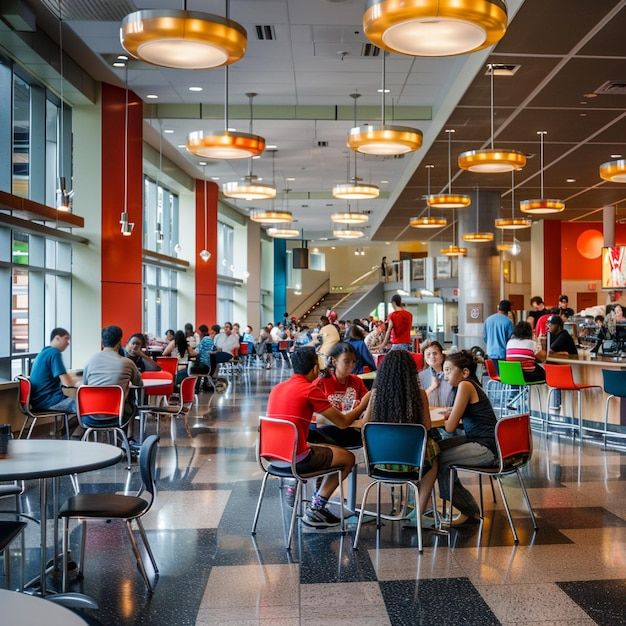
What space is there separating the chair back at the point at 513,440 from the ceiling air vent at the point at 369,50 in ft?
21.8

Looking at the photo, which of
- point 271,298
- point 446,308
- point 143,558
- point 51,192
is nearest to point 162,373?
point 51,192

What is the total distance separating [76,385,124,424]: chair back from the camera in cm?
696

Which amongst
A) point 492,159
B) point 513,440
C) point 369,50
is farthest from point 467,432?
point 369,50

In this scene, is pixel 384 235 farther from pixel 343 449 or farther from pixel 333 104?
pixel 343 449

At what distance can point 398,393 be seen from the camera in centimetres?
495

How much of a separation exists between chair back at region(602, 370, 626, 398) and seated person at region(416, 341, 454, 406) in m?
2.57

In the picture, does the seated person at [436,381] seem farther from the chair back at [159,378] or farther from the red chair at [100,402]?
the chair back at [159,378]

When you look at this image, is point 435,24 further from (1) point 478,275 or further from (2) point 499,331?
(1) point 478,275

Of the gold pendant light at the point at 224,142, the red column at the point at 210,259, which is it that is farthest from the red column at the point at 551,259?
the gold pendant light at the point at 224,142

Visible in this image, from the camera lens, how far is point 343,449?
5348mm

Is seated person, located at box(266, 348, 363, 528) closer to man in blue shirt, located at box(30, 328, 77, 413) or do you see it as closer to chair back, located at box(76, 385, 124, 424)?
chair back, located at box(76, 385, 124, 424)

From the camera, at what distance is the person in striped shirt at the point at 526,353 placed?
951 centimetres

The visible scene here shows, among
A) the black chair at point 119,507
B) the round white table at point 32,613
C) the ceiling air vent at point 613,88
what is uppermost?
the ceiling air vent at point 613,88

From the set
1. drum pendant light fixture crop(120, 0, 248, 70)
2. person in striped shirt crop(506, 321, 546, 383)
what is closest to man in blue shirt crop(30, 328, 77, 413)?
drum pendant light fixture crop(120, 0, 248, 70)
